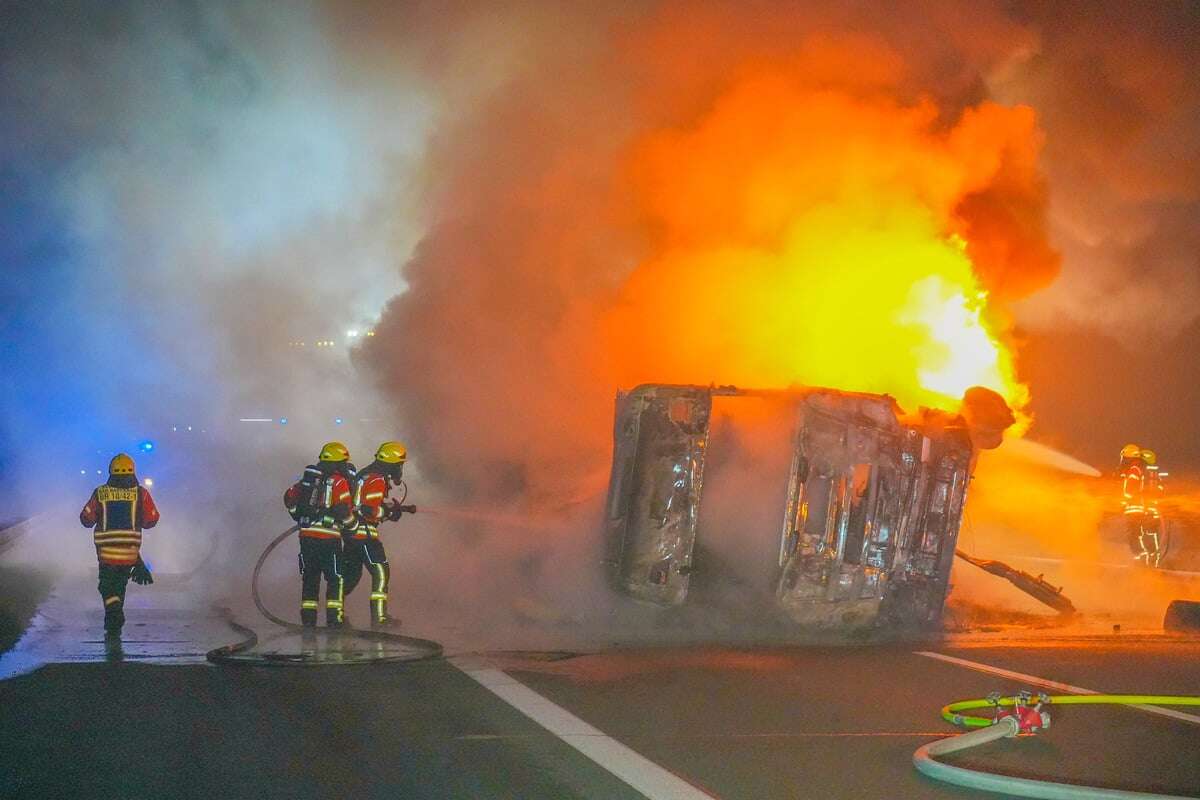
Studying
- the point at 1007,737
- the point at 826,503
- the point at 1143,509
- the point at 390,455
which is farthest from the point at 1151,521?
the point at 1007,737

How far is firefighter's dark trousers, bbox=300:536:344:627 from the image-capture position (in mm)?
10383

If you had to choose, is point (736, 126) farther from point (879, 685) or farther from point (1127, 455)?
point (879, 685)

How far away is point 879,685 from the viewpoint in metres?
7.80

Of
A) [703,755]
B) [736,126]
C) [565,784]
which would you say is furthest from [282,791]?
[736,126]

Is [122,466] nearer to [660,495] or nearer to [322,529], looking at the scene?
[322,529]

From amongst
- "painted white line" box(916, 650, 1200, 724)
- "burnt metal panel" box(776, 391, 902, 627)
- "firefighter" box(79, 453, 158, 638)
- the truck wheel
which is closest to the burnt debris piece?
the truck wheel

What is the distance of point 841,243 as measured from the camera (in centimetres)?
1459

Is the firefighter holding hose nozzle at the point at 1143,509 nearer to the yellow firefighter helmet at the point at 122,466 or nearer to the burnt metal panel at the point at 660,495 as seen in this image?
the burnt metal panel at the point at 660,495

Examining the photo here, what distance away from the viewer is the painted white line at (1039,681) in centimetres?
706

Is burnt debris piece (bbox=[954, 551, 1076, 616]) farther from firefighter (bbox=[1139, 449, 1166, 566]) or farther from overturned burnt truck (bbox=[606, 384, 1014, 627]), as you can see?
firefighter (bbox=[1139, 449, 1166, 566])

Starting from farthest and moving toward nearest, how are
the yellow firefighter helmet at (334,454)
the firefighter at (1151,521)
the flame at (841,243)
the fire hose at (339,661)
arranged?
the firefighter at (1151,521) → the flame at (841,243) → the yellow firefighter helmet at (334,454) → the fire hose at (339,661)

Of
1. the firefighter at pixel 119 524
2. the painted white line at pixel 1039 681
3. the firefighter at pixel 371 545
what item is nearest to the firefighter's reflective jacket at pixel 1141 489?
the painted white line at pixel 1039 681

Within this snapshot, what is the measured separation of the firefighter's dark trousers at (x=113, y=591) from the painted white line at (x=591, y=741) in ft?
11.2

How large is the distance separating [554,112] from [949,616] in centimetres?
995
